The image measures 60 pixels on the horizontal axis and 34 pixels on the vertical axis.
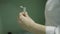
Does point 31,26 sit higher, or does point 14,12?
point 14,12

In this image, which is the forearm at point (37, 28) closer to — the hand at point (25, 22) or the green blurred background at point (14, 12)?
the hand at point (25, 22)

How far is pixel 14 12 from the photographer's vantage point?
1.94 meters

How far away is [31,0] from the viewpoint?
6.03 feet

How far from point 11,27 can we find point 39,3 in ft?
1.90

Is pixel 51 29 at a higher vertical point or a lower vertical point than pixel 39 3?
lower

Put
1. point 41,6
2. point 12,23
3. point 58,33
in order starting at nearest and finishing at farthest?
point 58,33 < point 41,6 < point 12,23

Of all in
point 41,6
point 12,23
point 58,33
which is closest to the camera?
point 58,33

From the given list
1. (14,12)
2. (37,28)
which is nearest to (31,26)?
(37,28)

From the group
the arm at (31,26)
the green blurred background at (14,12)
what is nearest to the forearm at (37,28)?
the arm at (31,26)

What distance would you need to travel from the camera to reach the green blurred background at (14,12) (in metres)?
1.82

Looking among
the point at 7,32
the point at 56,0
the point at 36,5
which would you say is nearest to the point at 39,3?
the point at 36,5

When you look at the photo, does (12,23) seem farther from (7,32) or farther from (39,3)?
(39,3)

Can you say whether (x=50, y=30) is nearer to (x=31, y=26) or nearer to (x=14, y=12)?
(x=31, y=26)

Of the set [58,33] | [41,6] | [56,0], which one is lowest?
[58,33]
